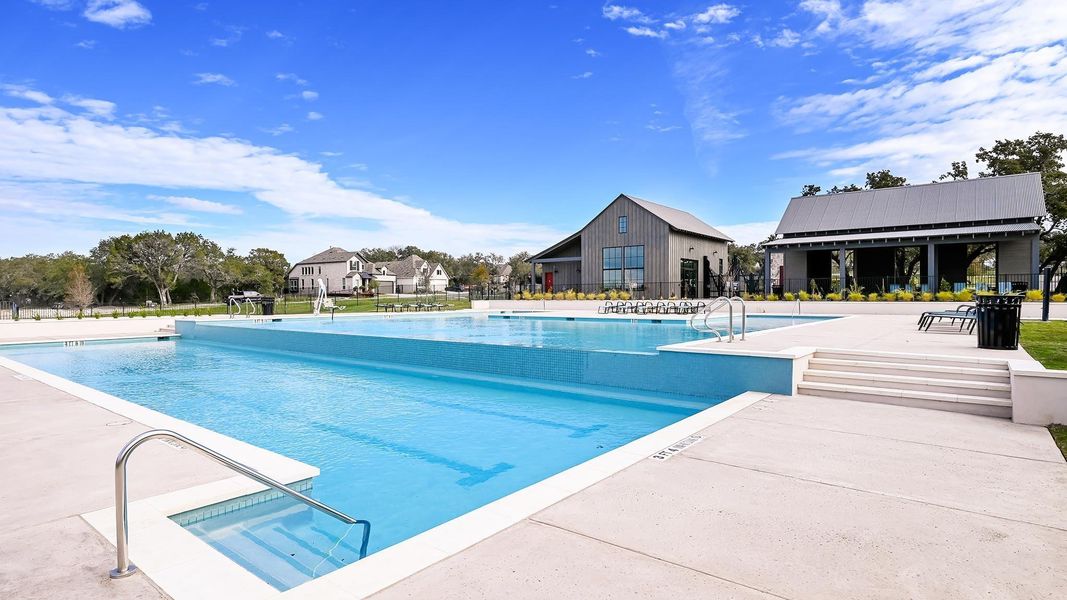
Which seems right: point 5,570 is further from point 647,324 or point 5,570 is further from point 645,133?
point 645,133

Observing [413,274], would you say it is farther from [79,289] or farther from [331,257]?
[79,289]

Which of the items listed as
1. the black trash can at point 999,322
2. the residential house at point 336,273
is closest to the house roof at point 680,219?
the black trash can at point 999,322

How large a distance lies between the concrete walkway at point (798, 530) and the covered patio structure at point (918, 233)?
18.9m

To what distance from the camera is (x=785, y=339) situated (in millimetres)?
8680

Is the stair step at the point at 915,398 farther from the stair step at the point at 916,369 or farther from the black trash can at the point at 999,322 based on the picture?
the black trash can at the point at 999,322

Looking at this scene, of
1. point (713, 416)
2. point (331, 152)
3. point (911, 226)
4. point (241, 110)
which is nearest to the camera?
point (713, 416)

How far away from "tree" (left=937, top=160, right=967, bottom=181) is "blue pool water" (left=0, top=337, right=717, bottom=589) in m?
33.0

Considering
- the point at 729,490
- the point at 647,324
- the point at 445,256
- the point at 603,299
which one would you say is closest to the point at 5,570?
the point at 729,490

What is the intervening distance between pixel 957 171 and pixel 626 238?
23.1 m

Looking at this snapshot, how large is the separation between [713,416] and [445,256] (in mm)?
92035

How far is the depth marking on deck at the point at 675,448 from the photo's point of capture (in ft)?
12.9

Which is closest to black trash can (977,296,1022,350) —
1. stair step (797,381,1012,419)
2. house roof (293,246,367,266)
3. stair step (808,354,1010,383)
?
stair step (808,354,1010,383)

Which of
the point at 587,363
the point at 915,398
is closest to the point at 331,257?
the point at 587,363

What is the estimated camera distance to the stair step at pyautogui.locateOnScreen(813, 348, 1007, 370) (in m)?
6.05
